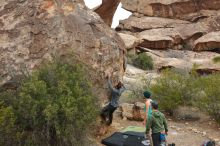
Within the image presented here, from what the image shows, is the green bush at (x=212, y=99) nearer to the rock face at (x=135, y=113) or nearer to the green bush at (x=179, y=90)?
the green bush at (x=179, y=90)

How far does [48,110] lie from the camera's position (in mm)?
6277

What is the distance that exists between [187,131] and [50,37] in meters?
5.05

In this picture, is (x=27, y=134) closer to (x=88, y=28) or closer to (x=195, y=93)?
(x=88, y=28)

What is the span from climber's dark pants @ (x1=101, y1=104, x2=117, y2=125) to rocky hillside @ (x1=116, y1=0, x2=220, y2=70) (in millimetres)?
19357

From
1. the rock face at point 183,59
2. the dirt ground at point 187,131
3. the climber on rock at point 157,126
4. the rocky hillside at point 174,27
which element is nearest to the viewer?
the climber on rock at point 157,126

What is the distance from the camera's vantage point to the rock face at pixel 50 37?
298 inches

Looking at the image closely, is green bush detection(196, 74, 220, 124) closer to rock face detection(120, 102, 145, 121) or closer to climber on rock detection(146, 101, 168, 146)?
rock face detection(120, 102, 145, 121)

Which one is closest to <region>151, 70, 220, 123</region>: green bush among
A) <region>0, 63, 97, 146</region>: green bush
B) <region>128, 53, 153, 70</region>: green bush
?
<region>0, 63, 97, 146</region>: green bush

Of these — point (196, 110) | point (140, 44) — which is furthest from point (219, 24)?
point (196, 110)

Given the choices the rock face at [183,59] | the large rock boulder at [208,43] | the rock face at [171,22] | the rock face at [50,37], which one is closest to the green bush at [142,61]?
the rock face at [183,59]

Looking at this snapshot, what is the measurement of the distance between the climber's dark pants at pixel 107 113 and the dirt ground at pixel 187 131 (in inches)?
13.6

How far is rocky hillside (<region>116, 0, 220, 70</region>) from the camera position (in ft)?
101

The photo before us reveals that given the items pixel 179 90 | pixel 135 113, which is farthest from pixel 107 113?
pixel 179 90

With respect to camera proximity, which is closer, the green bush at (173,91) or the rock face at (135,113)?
the rock face at (135,113)
